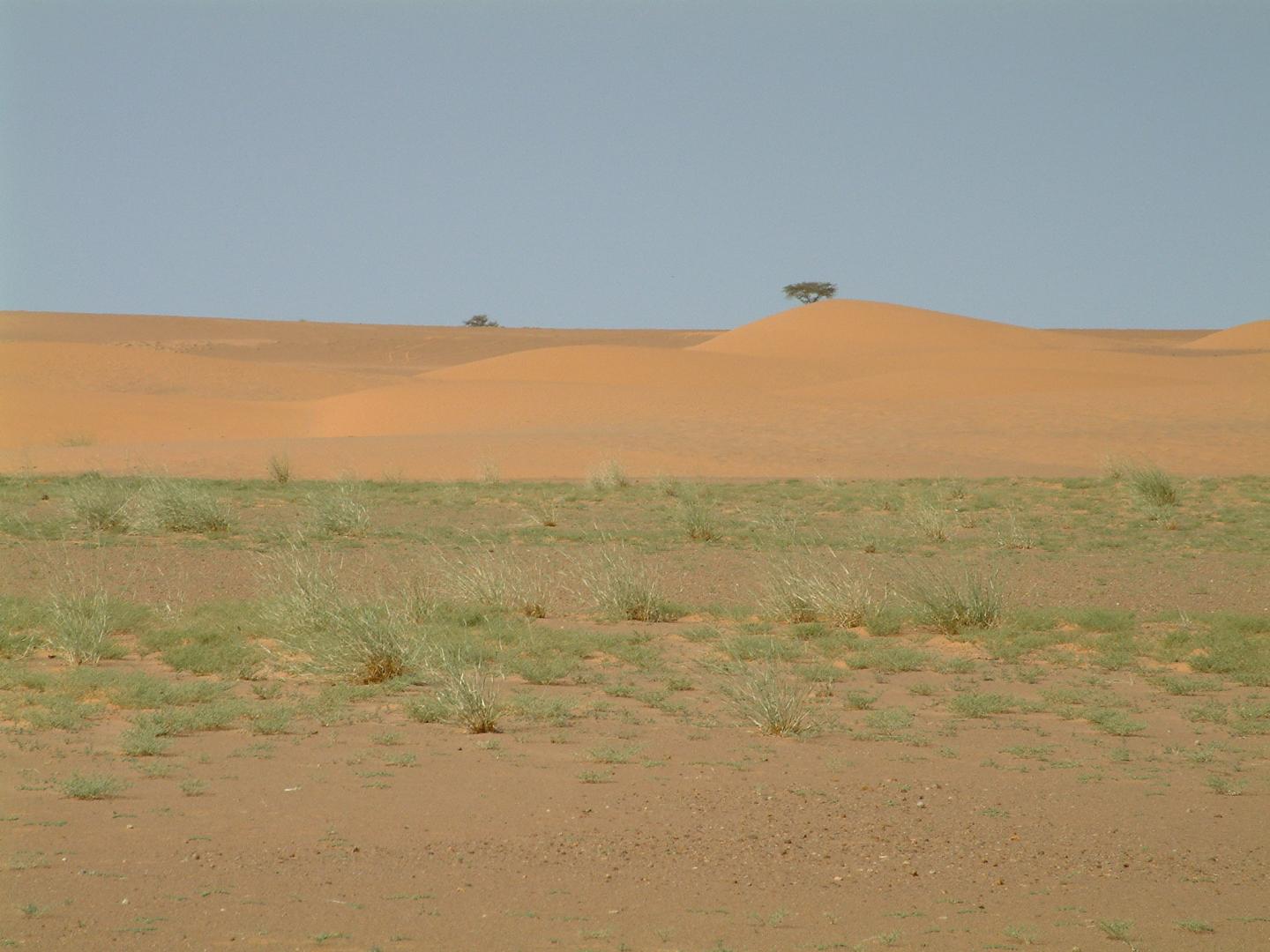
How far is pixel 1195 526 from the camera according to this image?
2202 centimetres

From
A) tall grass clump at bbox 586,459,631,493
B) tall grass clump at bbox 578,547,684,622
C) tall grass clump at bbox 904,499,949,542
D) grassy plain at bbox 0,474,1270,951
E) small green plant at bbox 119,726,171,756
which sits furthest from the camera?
tall grass clump at bbox 586,459,631,493

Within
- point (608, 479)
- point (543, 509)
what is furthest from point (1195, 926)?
point (608, 479)

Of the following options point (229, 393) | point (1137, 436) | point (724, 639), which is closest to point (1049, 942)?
point (724, 639)

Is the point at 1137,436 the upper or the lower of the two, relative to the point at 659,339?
lower

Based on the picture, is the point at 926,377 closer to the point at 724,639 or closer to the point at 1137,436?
the point at 1137,436

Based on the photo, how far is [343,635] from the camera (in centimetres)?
1111

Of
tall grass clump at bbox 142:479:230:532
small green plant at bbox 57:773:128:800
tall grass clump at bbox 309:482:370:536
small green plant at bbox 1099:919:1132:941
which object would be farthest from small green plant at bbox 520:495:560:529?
small green plant at bbox 1099:919:1132:941

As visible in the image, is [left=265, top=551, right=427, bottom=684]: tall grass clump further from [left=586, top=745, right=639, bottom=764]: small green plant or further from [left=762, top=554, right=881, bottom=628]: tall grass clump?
[left=762, top=554, right=881, bottom=628]: tall grass clump

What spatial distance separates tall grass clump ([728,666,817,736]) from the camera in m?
9.45

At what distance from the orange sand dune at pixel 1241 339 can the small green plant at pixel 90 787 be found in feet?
330

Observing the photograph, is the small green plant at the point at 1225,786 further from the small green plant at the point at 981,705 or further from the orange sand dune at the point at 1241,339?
the orange sand dune at the point at 1241,339

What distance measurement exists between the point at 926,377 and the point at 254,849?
50310mm

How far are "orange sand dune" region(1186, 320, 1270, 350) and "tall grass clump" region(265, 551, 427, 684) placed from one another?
96436 millimetres

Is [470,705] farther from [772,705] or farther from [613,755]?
[772,705]
